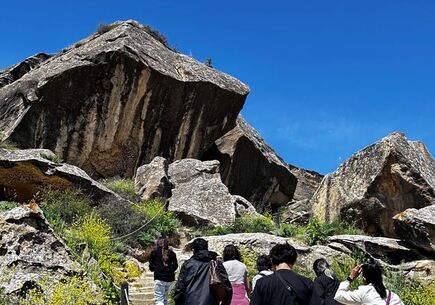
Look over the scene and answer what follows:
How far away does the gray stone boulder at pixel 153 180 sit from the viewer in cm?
1911

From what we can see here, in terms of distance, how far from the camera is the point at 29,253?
825cm

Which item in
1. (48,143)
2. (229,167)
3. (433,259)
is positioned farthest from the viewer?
(229,167)

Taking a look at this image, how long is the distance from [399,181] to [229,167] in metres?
10.6

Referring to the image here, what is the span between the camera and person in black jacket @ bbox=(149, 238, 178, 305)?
8.12 metres

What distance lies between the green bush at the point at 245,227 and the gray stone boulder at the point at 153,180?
2.99 meters

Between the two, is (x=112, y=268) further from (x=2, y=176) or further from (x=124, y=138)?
(x=124, y=138)

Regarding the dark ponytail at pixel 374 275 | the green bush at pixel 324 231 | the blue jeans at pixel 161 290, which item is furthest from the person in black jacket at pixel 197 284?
the green bush at pixel 324 231

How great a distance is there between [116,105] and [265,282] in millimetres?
17493

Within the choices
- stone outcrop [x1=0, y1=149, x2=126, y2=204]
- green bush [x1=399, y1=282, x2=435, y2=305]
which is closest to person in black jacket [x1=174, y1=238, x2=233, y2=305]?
green bush [x1=399, y1=282, x2=435, y2=305]

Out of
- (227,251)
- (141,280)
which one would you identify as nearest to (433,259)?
(141,280)

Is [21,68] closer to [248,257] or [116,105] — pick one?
[116,105]

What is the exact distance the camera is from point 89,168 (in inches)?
859

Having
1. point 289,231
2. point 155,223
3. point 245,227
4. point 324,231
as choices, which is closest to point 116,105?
point 155,223

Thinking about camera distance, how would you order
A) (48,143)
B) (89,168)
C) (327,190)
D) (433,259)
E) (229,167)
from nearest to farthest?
1. (433,259)
2. (327,190)
3. (48,143)
4. (89,168)
5. (229,167)
